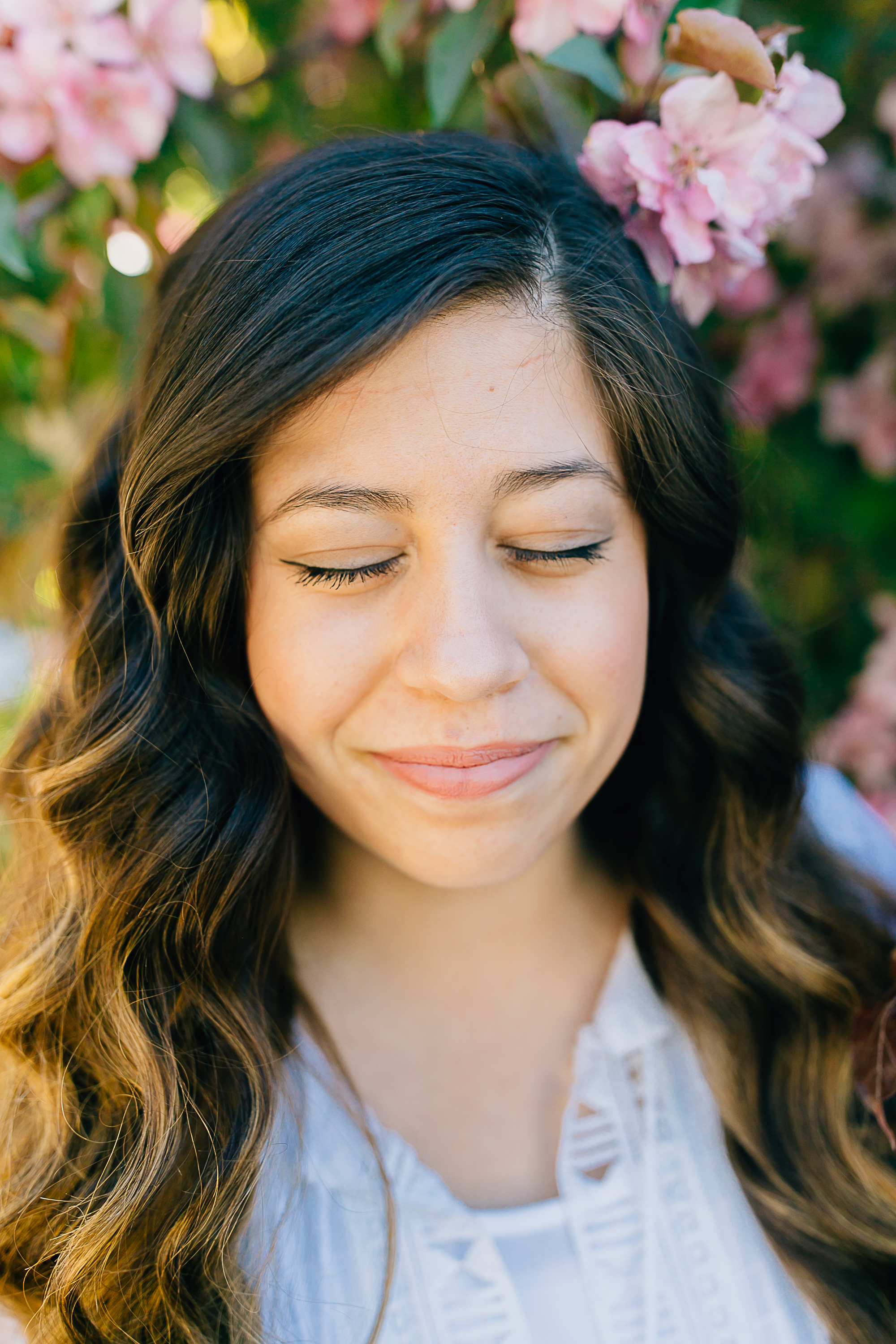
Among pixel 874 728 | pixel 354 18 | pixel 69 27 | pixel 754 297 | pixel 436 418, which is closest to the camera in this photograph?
pixel 436 418

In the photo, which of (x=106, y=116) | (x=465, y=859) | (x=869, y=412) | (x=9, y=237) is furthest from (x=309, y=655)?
(x=869, y=412)

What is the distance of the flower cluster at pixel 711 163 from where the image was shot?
117 cm

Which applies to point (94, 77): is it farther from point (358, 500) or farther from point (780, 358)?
point (780, 358)

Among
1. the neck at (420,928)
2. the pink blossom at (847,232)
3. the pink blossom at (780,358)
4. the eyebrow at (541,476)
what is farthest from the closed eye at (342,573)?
the pink blossom at (847,232)

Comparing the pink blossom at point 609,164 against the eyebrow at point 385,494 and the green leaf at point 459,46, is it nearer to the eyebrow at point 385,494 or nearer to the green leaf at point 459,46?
the green leaf at point 459,46

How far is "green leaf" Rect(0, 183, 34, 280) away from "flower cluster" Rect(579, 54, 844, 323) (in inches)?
28.0

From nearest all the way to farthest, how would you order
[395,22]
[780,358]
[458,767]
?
[458,767], [395,22], [780,358]

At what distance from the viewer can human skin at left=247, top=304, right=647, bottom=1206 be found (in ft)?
3.48

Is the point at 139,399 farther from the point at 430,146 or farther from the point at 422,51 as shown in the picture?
the point at 422,51

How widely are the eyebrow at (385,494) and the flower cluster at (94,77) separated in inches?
25.0

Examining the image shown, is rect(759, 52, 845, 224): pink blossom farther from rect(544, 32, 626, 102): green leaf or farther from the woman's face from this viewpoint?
the woman's face

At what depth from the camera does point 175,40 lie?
4.37 ft

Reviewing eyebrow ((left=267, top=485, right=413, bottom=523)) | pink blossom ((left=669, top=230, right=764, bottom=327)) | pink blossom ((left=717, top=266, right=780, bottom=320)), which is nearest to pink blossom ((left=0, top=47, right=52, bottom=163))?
eyebrow ((left=267, top=485, right=413, bottom=523))

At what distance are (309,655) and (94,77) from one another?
82 cm
